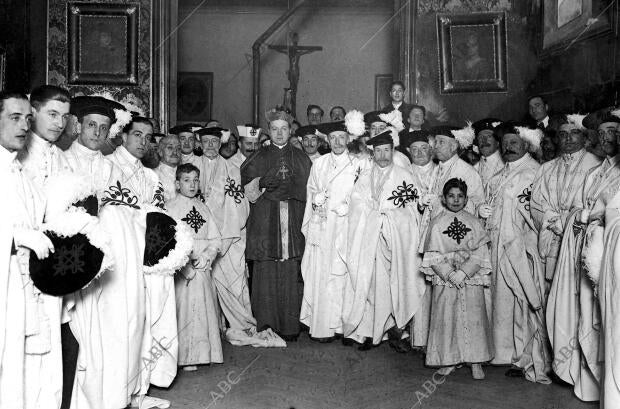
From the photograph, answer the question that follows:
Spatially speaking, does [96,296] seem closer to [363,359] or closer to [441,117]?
[363,359]

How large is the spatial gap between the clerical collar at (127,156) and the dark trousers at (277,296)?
6.99 ft

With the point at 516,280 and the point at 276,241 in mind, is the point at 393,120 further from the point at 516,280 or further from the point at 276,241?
the point at 516,280

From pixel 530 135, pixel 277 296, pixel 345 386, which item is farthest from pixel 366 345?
pixel 530 135

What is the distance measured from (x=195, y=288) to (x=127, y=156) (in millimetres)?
1334

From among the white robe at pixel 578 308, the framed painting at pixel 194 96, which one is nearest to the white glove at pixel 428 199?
the white robe at pixel 578 308

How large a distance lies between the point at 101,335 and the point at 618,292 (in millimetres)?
3215

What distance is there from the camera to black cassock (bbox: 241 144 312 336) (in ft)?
22.3

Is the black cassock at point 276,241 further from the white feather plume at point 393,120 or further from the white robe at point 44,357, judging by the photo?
the white robe at point 44,357

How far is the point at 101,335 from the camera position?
4.33 meters

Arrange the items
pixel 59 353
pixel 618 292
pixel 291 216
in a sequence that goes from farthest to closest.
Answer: pixel 291 216 → pixel 618 292 → pixel 59 353

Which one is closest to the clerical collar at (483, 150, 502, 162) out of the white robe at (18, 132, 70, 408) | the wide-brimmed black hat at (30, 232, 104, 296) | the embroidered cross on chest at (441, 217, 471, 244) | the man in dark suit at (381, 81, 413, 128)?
the embroidered cross on chest at (441, 217, 471, 244)

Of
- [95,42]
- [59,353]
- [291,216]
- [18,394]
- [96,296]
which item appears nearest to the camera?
[18,394]

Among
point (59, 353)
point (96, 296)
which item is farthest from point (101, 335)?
point (59, 353)

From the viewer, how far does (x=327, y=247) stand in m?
6.78
